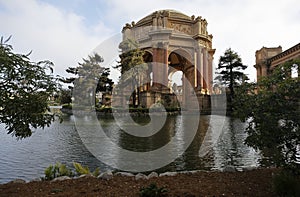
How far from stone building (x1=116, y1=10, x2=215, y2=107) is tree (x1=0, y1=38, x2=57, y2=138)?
31.7 metres

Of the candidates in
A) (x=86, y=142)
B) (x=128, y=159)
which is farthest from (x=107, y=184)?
(x=86, y=142)

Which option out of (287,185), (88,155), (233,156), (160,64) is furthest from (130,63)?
(287,185)

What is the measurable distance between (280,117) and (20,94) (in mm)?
4042

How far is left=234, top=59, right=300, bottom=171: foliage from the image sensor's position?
370cm

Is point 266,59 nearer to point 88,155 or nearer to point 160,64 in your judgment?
point 160,64

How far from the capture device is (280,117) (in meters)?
3.70

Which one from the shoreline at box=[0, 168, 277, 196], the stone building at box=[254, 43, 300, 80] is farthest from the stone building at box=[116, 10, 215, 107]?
the shoreline at box=[0, 168, 277, 196]

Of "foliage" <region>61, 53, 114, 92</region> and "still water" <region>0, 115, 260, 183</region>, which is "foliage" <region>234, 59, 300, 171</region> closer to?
"still water" <region>0, 115, 260, 183</region>

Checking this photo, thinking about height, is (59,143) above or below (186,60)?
below

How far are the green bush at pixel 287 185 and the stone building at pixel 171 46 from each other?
1243 inches

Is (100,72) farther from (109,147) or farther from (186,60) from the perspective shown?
(109,147)

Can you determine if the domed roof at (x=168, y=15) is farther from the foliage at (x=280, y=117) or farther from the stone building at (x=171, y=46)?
the foliage at (x=280, y=117)

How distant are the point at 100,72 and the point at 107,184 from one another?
3660 cm

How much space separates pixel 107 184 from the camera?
15.1 ft
